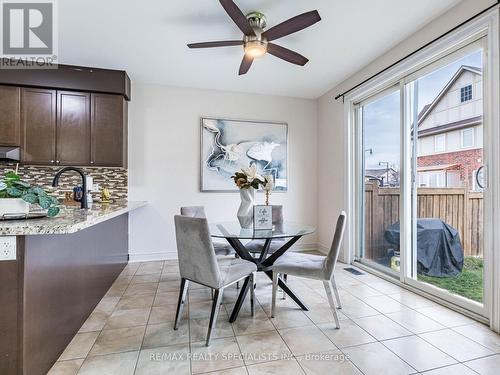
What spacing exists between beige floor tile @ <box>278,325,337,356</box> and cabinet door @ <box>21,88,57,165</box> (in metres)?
3.35

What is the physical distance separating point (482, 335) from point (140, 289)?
295 centimetres

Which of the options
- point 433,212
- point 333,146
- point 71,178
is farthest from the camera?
point 333,146

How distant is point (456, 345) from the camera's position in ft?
5.65

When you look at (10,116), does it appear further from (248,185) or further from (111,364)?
(111,364)

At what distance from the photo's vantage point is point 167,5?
2.14 metres

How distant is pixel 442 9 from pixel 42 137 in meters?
4.40

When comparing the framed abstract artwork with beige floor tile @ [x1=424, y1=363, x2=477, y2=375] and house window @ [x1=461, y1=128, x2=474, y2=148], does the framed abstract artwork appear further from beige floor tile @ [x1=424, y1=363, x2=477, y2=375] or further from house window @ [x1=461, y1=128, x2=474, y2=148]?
beige floor tile @ [x1=424, y1=363, x2=477, y2=375]

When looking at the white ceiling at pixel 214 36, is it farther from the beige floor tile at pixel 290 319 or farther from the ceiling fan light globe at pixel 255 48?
the beige floor tile at pixel 290 319

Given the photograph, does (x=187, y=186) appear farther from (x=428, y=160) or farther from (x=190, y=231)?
(x=428, y=160)

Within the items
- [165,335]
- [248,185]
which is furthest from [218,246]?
[165,335]

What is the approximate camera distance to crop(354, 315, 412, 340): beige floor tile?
184 centimetres

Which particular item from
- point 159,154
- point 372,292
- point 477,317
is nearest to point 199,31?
point 159,154

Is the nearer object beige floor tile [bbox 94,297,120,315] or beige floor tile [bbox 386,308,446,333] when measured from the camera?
beige floor tile [bbox 386,308,446,333]

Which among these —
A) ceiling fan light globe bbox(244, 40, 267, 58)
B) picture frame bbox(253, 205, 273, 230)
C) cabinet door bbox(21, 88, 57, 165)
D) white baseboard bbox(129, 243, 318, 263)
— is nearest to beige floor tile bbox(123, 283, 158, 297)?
white baseboard bbox(129, 243, 318, 263)
